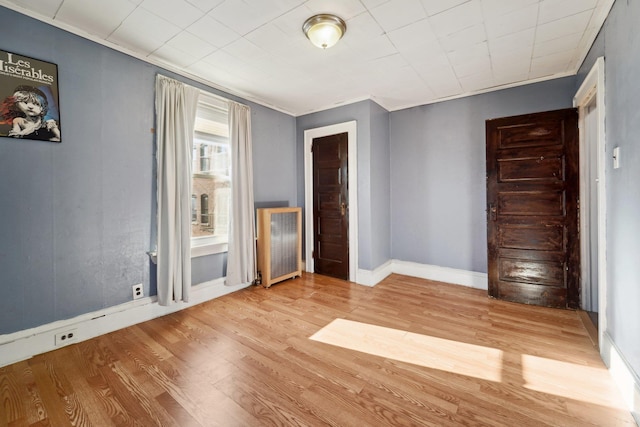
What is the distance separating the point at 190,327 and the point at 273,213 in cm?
164

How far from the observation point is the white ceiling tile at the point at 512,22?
194cm

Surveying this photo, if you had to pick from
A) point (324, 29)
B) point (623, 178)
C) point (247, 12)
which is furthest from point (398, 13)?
point (623, 178)

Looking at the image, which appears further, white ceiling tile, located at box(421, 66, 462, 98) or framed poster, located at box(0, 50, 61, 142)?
white ceiling tile, located at box(421, 66, 462, 98)

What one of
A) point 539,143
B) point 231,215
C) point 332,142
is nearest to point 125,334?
point 231,215

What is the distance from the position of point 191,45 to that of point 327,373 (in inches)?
115

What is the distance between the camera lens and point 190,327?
2.43 meters

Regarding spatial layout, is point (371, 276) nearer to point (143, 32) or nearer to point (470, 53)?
point (470, 53)

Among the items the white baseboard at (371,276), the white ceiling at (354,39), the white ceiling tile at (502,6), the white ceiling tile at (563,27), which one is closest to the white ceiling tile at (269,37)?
the white ceiling at (354,39)

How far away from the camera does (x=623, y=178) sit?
5.31 ft

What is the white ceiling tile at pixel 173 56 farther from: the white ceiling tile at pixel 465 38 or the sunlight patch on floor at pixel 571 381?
the sunlight patch on floor at pixel 571 381

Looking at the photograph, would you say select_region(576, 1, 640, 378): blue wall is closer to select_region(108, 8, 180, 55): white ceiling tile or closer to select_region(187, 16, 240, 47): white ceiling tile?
select_region(187, 16, 240, 47): white ceiling tile

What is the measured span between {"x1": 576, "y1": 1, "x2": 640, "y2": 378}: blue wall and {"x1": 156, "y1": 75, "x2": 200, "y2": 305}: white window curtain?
3.41 metres

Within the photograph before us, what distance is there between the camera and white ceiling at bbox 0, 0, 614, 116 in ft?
6.18

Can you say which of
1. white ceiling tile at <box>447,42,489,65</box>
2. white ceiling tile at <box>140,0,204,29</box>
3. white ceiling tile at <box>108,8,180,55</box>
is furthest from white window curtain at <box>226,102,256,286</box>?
white ceiling tile at <box>447,42,489,65</box>
